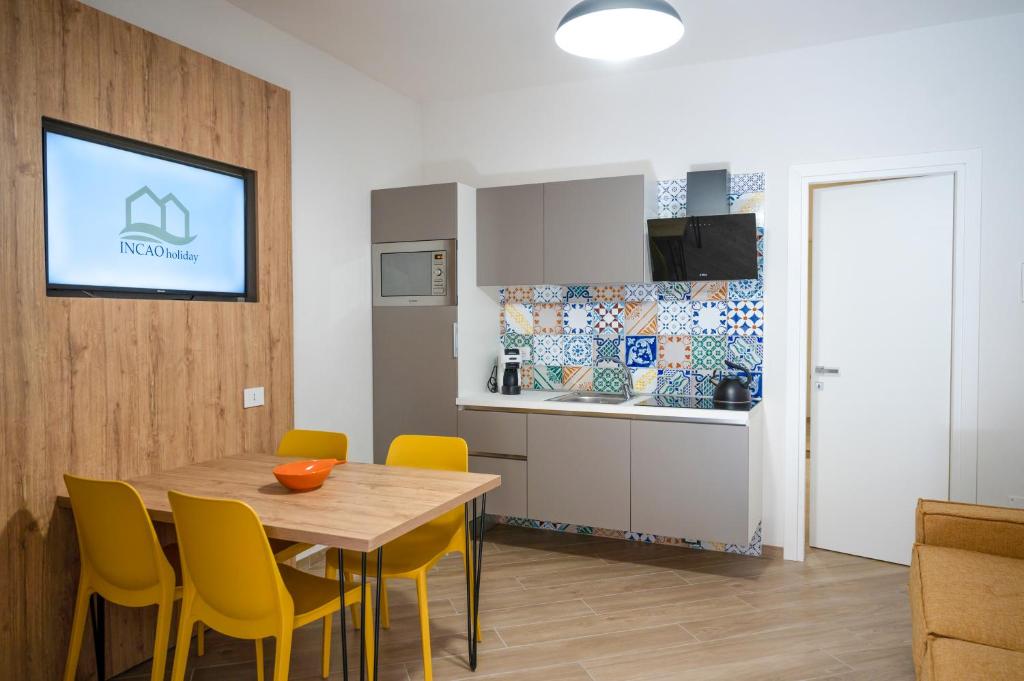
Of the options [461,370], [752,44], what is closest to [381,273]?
[461,370]

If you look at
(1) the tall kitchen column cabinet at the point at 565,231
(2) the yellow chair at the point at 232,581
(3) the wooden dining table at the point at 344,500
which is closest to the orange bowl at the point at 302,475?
(3) the wooden dining table at the point at 344,500

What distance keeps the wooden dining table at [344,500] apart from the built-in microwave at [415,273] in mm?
1493

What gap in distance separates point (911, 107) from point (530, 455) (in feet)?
9.00

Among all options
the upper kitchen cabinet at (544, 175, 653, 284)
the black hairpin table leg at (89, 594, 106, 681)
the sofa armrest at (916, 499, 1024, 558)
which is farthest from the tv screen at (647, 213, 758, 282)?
the black hairpin table leg at (89, 594, 106, 681)

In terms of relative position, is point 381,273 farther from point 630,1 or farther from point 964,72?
point 964,72

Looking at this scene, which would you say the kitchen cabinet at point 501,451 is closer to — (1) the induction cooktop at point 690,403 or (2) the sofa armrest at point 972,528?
(1) the induction cooktop at point 690,403

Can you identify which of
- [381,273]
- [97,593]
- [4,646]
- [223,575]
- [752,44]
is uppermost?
[752,44]

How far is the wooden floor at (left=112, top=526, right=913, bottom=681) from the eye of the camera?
2.69 m

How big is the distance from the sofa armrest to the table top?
5.42 feet

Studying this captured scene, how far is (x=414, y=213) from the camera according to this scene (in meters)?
4.22

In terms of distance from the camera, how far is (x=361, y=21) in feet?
11.4

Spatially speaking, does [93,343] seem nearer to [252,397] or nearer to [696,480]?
[252,397]

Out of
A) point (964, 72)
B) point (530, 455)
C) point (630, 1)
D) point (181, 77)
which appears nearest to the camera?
point (630, 1)

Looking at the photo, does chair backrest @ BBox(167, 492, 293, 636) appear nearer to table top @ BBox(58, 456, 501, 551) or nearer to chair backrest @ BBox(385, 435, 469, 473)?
table top @ BBox(58, 456, 501, 551)
